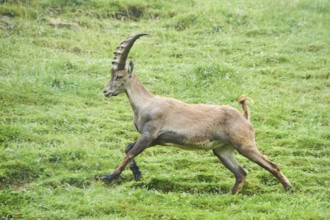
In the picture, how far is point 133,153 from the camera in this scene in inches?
365

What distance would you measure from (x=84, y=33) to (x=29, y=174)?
7.01 meters

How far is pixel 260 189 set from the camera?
375 inches

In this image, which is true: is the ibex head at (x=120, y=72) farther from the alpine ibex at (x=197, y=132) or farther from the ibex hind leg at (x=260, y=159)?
the ibex hind leg at (x=260, y=159)

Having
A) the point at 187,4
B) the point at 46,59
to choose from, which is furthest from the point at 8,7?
the point at 187,4

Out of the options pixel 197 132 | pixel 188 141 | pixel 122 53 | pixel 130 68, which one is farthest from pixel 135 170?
pixel 122 53

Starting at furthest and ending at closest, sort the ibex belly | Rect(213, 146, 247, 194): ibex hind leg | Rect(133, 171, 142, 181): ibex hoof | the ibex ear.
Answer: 1. the ibex ear
2. Rect(133, 171, 142, 181): ibex hoof
3. Rect(213, 146, 247, 194): ibex hind leg
4. the ibex belly

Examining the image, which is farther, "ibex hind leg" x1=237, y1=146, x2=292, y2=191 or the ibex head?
the ibex head

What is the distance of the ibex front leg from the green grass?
140 mm

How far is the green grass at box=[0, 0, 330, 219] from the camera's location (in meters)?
8.89

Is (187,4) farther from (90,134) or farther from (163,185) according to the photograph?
(163,185)

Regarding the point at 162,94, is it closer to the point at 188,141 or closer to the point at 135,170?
the point at 135,170

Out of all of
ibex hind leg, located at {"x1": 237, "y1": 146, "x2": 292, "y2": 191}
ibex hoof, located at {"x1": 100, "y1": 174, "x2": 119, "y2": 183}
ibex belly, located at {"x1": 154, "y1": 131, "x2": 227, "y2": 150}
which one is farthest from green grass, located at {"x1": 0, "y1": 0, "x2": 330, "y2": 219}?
ibex belly, located at {"x1": 154, "y1": 131, "x2": 227, "y2": 150}

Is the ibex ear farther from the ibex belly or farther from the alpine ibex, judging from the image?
the ibex belly

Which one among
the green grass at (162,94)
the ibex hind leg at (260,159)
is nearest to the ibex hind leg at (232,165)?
the green grass at (162,94)
